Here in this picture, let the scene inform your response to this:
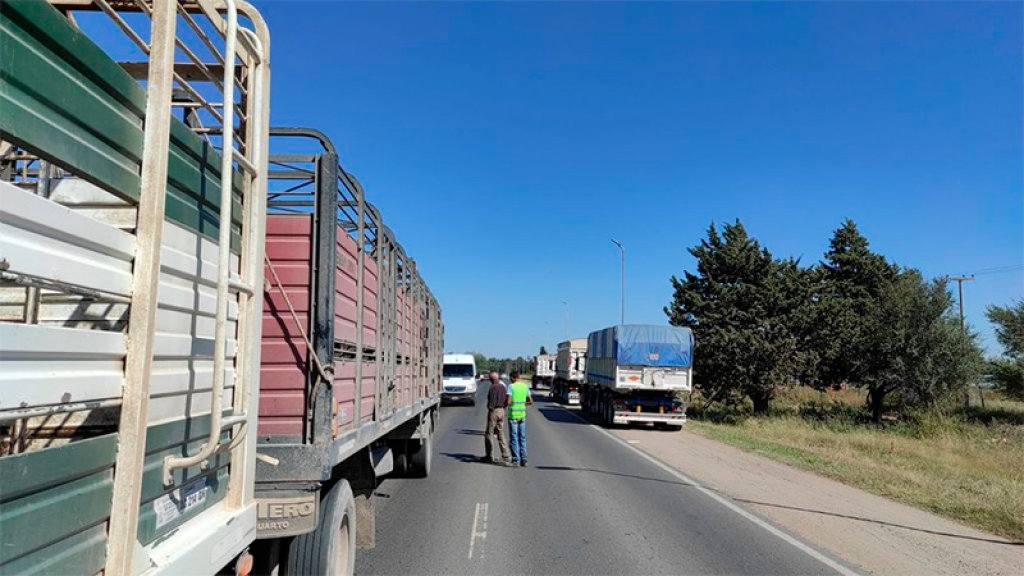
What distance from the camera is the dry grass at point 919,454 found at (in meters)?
10.2

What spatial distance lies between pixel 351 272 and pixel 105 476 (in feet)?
9.65

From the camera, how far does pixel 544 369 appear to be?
5100 centimetres

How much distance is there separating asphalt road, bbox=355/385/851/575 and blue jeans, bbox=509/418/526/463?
329 mm

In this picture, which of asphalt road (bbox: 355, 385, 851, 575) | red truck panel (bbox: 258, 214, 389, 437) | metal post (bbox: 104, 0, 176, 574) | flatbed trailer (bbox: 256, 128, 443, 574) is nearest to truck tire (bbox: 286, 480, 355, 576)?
flatbed trailer (bbox: 256, 128, 443, 574)

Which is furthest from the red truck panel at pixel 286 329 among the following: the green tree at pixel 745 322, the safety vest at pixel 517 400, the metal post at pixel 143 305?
the green tree at pixel 745 322

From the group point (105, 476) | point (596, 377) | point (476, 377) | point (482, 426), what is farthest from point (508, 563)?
point (476, 377)

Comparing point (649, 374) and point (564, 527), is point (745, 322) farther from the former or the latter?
point (564, 527)

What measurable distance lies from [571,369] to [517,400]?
21571mm

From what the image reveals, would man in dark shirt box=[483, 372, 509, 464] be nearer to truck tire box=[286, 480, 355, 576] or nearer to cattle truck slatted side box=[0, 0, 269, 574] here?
truck tire box=[286, 480, 355, 576]

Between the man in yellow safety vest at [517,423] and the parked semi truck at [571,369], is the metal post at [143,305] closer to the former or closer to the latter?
the man in yellow safety vest at [517,423]

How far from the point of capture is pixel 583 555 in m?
6.88

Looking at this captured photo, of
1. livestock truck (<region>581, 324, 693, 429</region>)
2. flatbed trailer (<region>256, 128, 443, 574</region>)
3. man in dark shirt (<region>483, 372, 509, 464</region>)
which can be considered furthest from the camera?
livestock truck (<region>581, 324, 693, 429</region>)

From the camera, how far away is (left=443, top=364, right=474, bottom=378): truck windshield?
33875mm

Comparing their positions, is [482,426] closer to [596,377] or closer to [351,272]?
[596,377]
